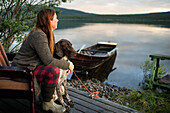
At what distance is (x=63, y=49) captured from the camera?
2531 mm

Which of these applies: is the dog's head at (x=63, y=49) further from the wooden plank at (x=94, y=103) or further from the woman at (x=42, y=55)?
the wooden plank at (x=94, y=103)

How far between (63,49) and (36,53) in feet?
1.38

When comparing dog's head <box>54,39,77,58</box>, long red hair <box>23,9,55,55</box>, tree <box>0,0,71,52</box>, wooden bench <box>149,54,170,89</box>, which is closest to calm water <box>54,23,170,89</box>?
wooden bench <box>149,54,170,89</box>

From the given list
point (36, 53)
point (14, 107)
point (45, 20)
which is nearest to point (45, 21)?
point (45, 20)

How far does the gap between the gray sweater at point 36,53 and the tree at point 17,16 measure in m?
3.36

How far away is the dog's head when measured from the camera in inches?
98.6

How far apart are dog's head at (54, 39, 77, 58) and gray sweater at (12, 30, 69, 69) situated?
16 cm

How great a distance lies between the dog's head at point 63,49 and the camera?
2.50 m

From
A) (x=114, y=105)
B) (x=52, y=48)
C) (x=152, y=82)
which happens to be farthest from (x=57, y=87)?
(x=152, y=82)

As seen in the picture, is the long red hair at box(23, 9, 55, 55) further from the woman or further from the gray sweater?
the gray sweater

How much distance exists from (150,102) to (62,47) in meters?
3.82

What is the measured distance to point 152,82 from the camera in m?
6.72

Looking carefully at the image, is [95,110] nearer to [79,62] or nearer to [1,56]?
[1,56]

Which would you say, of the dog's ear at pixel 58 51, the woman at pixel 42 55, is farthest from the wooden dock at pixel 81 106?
the dog's ear at pixel 58 51
